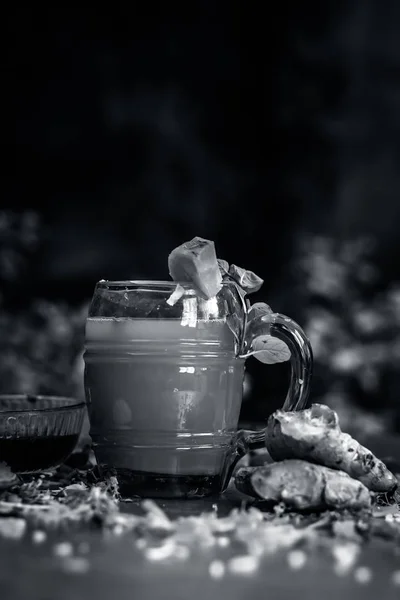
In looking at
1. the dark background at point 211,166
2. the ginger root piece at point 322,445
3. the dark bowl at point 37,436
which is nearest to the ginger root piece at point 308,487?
the ginger root piece at point 322,445

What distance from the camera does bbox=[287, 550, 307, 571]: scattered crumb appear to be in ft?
1.82

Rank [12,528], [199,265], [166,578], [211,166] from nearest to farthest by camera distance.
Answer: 1. [166,578]
2. [12,528]
3. [199,265]
4. [211,166]

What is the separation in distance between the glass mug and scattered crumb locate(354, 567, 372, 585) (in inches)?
11.8

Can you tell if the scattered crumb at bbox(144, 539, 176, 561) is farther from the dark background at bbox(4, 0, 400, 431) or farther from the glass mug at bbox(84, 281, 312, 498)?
the dark background at bbox(4, 0, 400, 431)

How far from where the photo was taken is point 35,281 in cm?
308

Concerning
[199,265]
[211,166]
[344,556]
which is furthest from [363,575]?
[211,166]

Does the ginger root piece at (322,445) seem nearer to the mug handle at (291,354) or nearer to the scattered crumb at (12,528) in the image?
the mug handle at (291,354)

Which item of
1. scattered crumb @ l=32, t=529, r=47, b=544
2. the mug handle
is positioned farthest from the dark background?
scattered crumb @ l=32, t=529, r=47, b=544

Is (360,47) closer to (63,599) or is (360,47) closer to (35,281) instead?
(35,281)

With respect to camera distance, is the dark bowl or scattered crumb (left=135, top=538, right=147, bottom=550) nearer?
scattered crumb (left=135, top=538, right=147, bottom=550)

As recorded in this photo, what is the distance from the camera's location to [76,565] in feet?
1.78

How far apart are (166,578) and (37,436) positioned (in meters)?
0.35

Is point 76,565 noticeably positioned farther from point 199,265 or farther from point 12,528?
point 199,265

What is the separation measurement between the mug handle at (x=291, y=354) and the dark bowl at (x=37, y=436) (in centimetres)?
18
